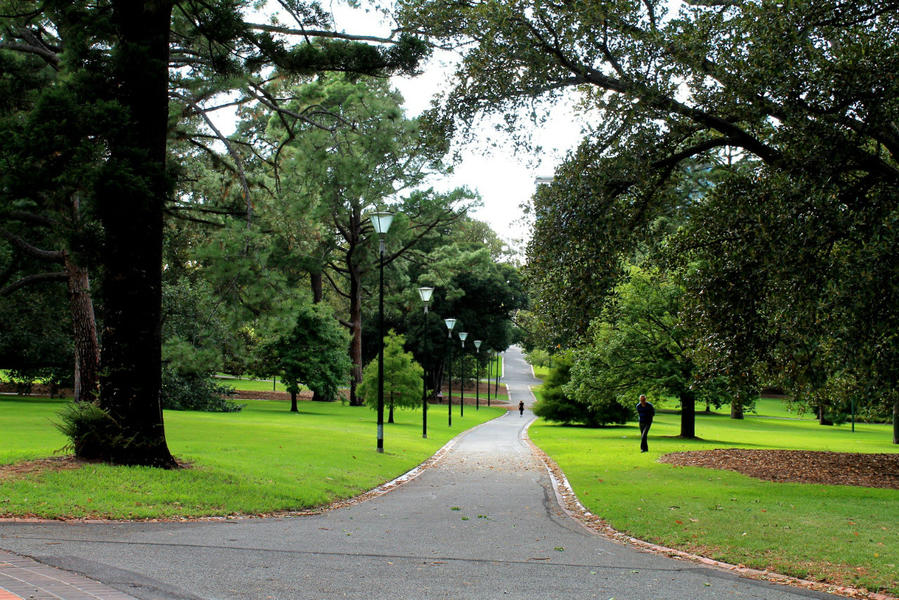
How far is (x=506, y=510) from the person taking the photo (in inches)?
400

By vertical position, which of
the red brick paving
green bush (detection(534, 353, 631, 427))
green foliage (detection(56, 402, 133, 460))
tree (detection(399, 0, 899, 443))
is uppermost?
tree (detection(399, 0, 899, 443))

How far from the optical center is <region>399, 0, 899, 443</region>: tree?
9.01 meters

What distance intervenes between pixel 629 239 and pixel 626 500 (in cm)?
449

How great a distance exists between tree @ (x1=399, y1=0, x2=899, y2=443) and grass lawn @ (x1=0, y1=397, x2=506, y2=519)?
516 cm

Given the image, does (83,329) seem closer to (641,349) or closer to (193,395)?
(193,395)

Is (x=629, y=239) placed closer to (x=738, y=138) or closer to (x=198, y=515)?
(x=738, y=138)

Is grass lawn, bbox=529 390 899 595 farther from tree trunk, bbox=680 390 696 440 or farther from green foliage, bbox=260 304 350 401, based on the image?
green foliage, bbox=260 304 350 401

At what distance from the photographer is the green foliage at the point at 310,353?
1433 inches

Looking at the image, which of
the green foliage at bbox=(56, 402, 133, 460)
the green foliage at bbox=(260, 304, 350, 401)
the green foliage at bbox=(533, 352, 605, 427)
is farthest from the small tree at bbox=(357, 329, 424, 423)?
the green foliage at bbox=(56, 402, 133, 460)

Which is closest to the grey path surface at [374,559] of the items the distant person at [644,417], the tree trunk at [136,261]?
the tree trunk at [136,261]

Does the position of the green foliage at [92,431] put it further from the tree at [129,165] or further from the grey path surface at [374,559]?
the grey path surface at [374,559]

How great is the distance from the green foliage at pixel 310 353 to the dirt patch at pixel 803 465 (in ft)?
70.9

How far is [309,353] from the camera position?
3678 cm

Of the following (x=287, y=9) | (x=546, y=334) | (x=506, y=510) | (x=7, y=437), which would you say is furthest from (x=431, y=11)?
(x=7, y=437)
